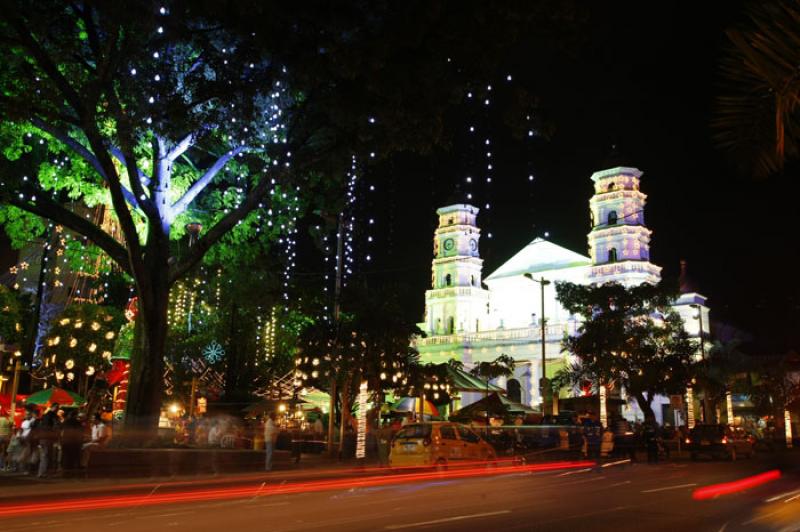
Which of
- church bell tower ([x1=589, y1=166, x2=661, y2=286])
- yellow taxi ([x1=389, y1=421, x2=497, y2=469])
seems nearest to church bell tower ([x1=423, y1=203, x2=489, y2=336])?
church bell tower ([x1=589, y1=166, x2=661, y2=286])

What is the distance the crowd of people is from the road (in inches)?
160

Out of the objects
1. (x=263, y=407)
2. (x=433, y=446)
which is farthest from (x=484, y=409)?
(x=433, y=446)

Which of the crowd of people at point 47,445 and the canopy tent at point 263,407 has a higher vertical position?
the canopy tent at point 263,407

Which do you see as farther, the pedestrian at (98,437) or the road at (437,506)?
the pedestrian at (98,437)

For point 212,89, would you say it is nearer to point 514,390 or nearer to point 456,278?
point 514,390

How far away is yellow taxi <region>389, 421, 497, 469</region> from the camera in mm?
18844

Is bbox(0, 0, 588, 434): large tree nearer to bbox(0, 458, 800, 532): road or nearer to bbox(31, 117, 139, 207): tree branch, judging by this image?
bbox(31, 117, 139, 207): tree branch

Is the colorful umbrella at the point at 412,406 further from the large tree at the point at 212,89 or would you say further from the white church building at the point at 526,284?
the white church building at the point at 526,284

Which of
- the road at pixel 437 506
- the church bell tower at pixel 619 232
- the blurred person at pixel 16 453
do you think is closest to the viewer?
the road at pixel 437 506

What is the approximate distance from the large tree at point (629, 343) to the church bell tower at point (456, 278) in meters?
34.9

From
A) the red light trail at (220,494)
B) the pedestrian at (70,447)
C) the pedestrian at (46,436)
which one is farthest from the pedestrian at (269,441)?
the pedestrian at (46,436)

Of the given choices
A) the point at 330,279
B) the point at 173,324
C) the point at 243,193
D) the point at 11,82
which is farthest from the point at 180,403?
the point at 11,82

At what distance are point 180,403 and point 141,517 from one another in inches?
1266

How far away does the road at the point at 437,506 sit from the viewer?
31.4 ft
